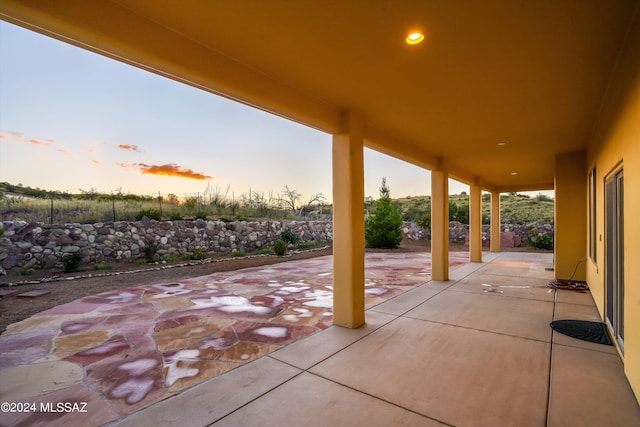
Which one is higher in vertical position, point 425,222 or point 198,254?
point 425,222

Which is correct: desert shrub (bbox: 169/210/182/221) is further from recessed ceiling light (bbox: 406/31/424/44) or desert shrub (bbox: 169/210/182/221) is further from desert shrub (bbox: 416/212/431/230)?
desert shrub (bbox: 416/212/431/230)

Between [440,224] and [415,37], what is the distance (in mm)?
5568

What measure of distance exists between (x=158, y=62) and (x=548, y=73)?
3680 mm

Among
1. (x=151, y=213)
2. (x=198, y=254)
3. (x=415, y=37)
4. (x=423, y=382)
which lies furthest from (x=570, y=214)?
(x=151, y=213)

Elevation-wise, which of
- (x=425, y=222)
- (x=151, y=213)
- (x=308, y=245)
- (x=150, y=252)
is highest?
(x=151, y=213)

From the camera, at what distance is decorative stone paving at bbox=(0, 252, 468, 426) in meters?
2.49

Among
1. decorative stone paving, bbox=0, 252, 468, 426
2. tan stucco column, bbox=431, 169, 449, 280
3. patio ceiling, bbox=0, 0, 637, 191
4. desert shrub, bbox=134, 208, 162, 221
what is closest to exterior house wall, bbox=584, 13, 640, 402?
patio ceiling, bbox=0, 0, 637, 191

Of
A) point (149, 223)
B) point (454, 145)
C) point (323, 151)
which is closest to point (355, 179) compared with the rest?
point (454, 145)

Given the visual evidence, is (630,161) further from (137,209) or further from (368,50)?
(137,209)

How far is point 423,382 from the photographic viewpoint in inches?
105

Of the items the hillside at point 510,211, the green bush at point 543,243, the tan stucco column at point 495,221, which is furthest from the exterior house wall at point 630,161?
the hillside at point 510,211

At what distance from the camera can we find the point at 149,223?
10.1 metres

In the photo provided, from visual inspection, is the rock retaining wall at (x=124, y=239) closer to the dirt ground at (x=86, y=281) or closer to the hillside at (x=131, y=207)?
the dirt ground at (x=86, y=281)

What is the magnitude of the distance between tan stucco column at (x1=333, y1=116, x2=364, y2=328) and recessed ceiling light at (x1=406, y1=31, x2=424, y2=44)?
1.65 meters
